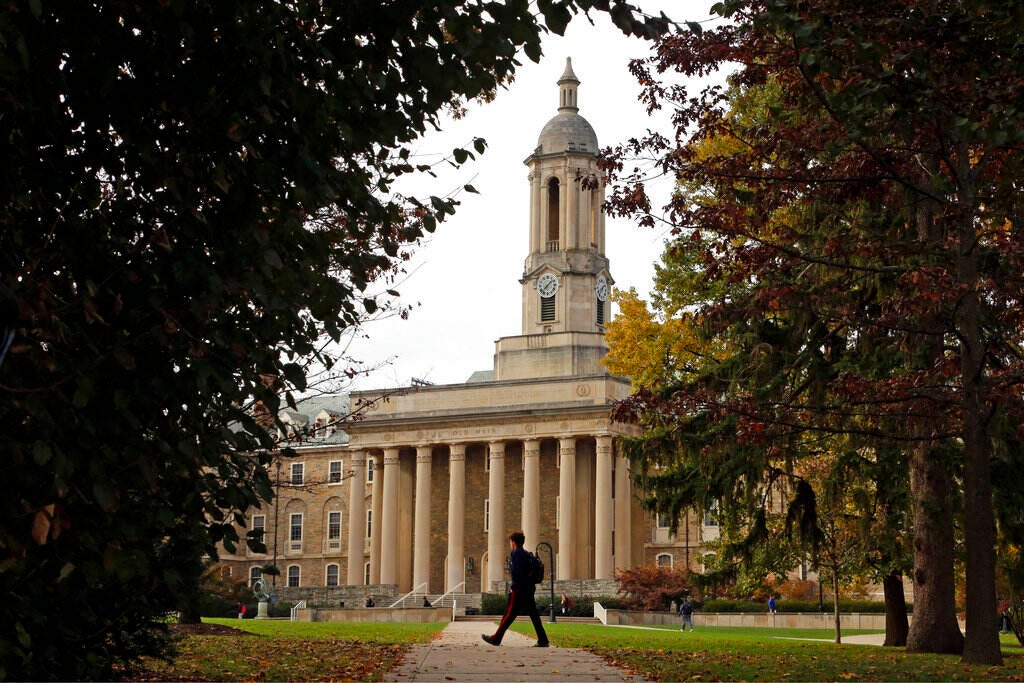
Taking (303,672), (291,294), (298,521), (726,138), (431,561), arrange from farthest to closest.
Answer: (298,521) → (431,561) → (726,138) → (303,672) → (291,294)

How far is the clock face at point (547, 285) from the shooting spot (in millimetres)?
74938

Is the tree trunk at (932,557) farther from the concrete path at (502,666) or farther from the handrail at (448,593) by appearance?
the handrail at (448,593)

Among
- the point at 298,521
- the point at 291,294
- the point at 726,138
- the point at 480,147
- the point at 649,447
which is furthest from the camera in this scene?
the point at 298,521

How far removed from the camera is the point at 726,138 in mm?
26047

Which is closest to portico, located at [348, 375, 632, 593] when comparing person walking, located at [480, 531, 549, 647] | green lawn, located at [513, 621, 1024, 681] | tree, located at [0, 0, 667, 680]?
green lawn, located at [513, 621, 1024, 681]

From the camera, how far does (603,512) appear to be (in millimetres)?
67062

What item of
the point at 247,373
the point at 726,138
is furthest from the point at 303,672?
the point at 726,138

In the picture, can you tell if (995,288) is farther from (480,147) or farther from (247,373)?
(247,373)

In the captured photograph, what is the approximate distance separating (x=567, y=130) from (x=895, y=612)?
179 feet

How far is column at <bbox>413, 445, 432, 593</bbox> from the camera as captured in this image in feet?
236

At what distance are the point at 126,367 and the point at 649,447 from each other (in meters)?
17.0

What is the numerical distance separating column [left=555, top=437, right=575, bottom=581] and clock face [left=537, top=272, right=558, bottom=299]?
10.2m

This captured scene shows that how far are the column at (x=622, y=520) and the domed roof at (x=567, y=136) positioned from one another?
66.0 feet

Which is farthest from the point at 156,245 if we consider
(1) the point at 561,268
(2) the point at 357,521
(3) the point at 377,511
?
(3) the point at 377,511
